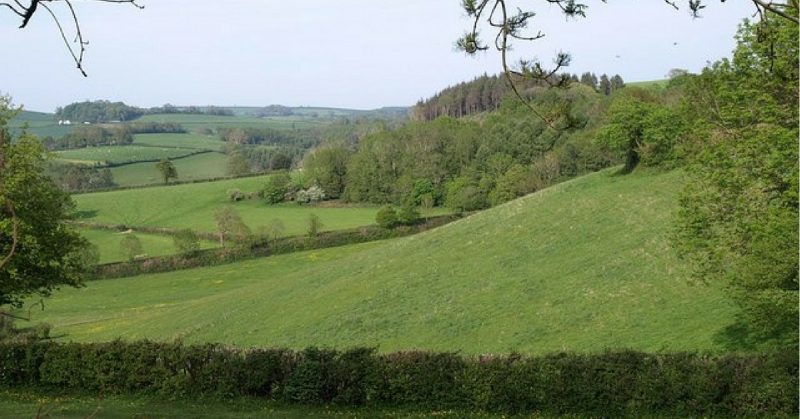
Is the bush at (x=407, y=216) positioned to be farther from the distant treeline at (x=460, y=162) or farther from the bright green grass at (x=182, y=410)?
the bright green grass at (x=182, y=410)

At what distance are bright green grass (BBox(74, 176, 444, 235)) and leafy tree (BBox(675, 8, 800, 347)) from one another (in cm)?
7397

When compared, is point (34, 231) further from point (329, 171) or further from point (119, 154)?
point (119, 154)

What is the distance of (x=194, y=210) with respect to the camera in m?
112

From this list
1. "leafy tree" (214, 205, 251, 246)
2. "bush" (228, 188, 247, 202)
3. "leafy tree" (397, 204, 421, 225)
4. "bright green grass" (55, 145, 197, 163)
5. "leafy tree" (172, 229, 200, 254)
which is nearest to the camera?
"leafy tree" (172, 229, 200, 254)

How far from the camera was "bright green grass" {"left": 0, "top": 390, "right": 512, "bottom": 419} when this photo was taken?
57.6ft

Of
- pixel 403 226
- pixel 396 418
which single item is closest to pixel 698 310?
pixel 396 418

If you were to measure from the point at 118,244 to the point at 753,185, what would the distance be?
85.6 m

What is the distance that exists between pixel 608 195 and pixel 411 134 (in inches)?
3572

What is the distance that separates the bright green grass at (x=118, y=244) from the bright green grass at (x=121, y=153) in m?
68.2

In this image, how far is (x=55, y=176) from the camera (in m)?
134

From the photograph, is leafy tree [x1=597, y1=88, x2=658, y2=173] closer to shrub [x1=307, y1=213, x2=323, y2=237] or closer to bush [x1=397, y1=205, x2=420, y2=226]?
bush [x1=397, y1=205, x2=420, y2=226]

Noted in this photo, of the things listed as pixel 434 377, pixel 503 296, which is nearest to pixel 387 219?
pixel 503 296

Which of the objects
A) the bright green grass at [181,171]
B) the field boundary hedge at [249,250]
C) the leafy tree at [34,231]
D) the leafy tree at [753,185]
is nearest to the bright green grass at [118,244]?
the field boundary hedge at [249,250]

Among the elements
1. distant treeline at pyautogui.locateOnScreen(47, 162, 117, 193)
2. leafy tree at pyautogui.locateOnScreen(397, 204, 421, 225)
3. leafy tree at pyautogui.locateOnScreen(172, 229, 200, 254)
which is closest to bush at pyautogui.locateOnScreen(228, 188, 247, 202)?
distant treeline at pyautogui.locateOnScreen(47, 162, 117, 193)
